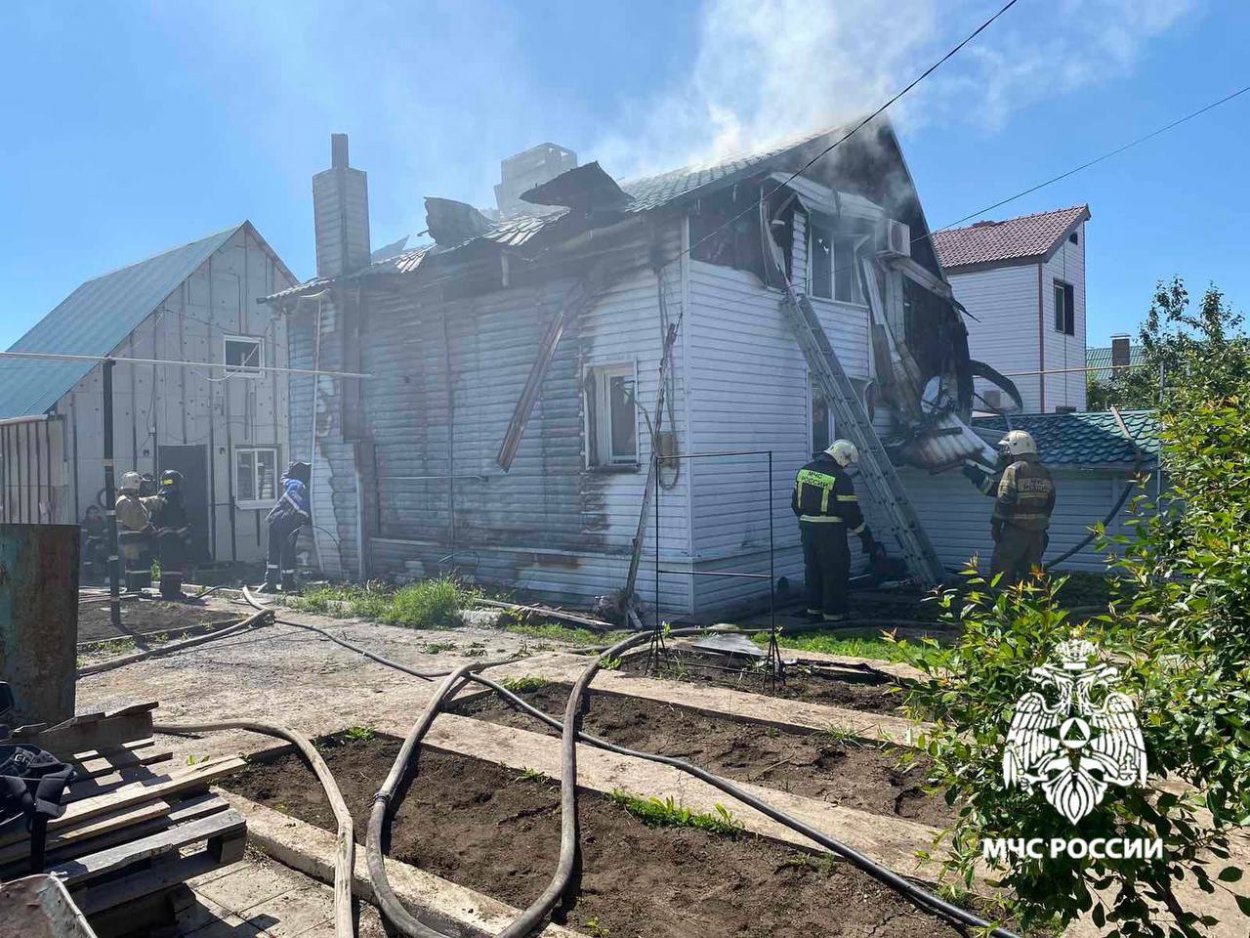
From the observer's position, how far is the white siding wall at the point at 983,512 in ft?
42.1

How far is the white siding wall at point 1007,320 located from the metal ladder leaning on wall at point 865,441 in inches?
511

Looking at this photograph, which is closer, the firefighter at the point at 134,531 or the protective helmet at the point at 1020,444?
the protective helmet at the point at 1020,444

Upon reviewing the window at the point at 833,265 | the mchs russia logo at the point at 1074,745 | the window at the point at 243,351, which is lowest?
the mchs russia logo at the point at 1074,745

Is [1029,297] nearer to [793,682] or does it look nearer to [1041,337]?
[1041,337]

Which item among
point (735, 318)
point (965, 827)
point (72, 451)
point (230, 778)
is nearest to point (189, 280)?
point (72, 451)

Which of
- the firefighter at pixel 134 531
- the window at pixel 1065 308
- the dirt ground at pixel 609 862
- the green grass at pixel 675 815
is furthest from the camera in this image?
the window at pixel 1065 308

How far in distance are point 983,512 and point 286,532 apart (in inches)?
438

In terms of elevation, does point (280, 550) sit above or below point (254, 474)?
below

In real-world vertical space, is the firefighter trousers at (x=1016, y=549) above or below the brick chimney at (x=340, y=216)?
below

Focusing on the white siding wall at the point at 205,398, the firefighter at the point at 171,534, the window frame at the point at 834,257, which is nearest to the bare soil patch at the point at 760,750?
the firefighter at the point at 171,534

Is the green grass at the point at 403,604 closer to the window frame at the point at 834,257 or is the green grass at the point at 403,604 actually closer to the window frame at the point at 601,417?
the window frame at the point at 601,417

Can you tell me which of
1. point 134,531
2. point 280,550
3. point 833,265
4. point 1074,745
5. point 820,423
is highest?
point 833,265

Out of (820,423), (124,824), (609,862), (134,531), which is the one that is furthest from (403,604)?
(124,824)

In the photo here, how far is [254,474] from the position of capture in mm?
19203
